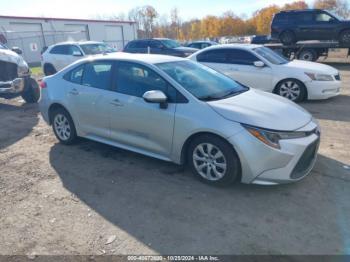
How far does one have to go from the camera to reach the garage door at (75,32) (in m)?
34.1

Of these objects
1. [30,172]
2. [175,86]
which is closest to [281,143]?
[175,86]

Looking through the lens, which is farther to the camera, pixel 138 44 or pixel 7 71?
pixel 138 44

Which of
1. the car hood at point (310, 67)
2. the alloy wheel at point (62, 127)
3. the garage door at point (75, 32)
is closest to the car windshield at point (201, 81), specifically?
the alloy wheel at point (62, 127)

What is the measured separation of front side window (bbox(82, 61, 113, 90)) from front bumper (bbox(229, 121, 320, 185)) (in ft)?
7.40

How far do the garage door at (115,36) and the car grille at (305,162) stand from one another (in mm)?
37294

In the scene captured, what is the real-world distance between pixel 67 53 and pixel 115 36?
29.9 metres

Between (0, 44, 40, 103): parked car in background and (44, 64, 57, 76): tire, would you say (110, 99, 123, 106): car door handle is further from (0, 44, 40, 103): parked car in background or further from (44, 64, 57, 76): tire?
(44, 64, 57, 76): tire

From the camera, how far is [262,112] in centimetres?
390

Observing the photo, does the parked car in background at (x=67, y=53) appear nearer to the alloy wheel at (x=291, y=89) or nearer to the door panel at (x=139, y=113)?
the alloy wheel at (x=291, y=89)

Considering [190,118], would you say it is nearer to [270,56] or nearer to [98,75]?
[98,75]

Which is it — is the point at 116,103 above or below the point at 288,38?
above

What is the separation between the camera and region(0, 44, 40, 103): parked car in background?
28.0ft

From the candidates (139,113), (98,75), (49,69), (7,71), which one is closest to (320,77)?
(139,113)

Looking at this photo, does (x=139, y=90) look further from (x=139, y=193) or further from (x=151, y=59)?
(x=139, y=193)
